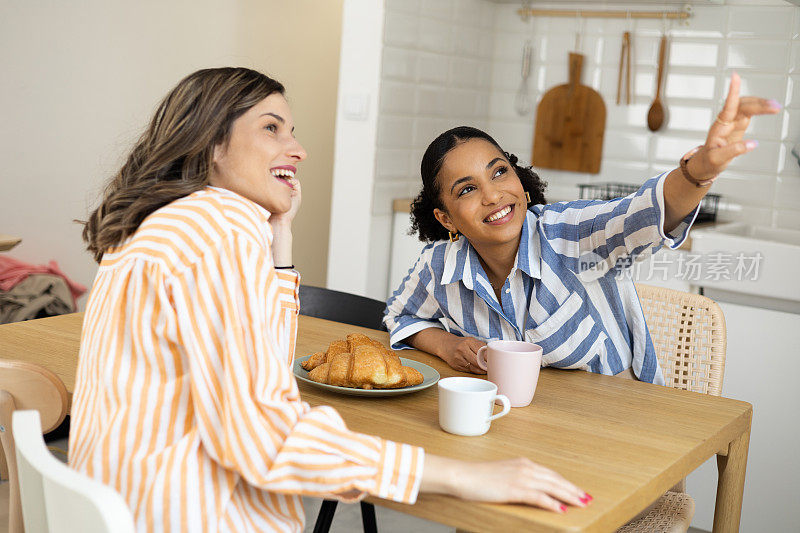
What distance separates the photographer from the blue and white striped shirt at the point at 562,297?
1.61m

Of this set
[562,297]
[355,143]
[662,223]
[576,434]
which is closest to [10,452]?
[576,434]

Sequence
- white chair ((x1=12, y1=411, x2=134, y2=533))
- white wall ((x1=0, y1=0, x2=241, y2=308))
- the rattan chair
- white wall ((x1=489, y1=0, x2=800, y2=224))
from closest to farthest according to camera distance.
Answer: white chair ((x1=12, y1=411, x2=134, y2=533))
the rattan chair
white wall ((x1=489, y1=0, x2=800, y2=224))
white wall ((x1=0, y1=0, x2=241, y2=308))

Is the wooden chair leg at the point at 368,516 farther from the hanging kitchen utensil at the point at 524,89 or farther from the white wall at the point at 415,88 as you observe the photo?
the hanging kitchen utensil at the point at 524,89

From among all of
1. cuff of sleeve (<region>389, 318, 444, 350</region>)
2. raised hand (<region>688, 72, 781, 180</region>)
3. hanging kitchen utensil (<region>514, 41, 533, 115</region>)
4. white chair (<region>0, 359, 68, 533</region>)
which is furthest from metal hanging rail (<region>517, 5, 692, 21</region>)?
white chair (<region>0, 359, 68, 533</region>)

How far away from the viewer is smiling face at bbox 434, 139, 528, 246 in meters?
1.68

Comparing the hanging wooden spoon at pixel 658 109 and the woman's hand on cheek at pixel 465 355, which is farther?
the hanging wooden spoon at pixel 658 109

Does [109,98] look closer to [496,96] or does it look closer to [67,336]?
[496,96]

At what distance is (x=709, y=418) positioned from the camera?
1.35m

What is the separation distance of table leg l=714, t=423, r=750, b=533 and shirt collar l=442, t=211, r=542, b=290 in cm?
46

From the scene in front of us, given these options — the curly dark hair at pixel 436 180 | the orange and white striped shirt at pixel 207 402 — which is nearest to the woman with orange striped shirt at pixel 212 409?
the orange and white striped shirt at pixel 207 402

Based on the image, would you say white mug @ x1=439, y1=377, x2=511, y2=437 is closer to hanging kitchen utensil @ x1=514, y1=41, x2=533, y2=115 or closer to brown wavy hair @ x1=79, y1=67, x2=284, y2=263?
brown wavy hair @ x1=79, y1=67, x2=284, y2=263

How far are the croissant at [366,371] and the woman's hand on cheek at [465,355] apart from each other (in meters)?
0.20

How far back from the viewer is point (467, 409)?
1.16m

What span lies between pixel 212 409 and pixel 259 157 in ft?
1.34
